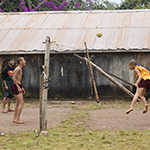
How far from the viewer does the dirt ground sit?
695cm

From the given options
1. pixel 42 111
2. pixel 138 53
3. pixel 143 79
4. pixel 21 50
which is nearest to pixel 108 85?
pixel 138 53

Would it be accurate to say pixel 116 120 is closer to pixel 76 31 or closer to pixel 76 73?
pixel 76 73

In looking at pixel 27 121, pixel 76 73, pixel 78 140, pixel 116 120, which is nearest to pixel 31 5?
pixel 76 73

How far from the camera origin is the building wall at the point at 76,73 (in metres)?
12.2

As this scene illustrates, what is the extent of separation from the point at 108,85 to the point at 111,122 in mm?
4934

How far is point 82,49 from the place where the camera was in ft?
39.2

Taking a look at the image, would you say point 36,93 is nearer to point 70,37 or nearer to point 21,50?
point 21,50

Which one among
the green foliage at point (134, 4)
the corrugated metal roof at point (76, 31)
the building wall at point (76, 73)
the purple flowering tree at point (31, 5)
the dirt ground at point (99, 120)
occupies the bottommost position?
the dirt ground at point (99, 120)

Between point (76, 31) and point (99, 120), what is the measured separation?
6204 mm

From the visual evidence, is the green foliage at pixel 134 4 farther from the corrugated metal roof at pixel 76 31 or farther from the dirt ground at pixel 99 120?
the dirt ground at pixel 99 120

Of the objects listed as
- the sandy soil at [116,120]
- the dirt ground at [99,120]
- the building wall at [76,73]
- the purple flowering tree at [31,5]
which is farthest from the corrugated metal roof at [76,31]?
the purple flowering tree at [31,5]

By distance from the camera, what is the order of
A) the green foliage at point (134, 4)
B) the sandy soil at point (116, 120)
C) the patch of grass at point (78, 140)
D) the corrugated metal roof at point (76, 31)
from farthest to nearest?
the green foliage at point (134, 4)
the corrugated metal roof at point (76, 31)
the sandy soil at point (116, 120)
the patch of grass at point (78, 140)

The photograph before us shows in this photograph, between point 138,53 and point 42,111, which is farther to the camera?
point 138,53

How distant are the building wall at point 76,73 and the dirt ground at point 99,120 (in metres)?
2.74
